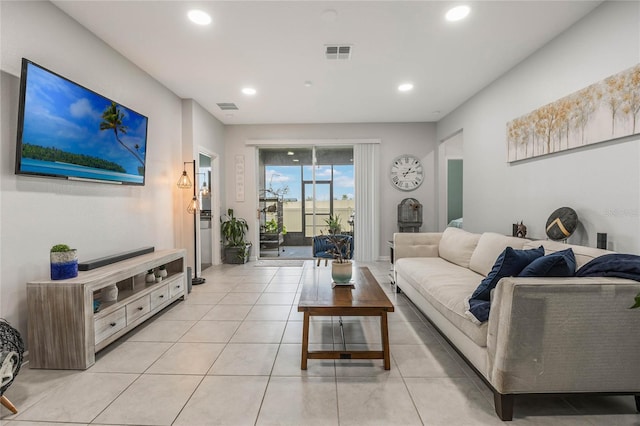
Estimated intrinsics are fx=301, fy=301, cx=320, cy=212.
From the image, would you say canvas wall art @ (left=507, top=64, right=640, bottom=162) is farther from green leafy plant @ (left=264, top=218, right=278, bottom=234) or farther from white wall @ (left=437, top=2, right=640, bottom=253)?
green leafy plant @ (left=264, top=218, right=278, bottom=234)

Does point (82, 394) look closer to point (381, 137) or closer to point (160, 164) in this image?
point (160, 164)

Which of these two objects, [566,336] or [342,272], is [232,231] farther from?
[566,336]

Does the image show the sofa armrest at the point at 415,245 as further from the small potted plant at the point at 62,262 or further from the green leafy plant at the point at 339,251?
the small potted plant at the point at 62,262

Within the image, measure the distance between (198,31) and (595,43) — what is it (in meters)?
3.50

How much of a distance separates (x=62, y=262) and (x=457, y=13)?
381cm

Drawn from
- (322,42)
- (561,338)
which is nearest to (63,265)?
(322,42)

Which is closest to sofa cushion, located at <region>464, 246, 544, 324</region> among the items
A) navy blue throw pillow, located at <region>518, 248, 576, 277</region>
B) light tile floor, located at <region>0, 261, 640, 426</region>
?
navy blue throw pillow, located at <region>518, 248, 576, 277</region>

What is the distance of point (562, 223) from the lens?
2.72 m

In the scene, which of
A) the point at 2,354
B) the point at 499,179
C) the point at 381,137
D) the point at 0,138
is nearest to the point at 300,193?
the point at 381,137

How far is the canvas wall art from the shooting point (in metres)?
2.23

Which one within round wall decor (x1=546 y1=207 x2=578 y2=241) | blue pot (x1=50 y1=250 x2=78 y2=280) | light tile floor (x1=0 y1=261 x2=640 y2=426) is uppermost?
round wall decor (x1=546 y1=207 x2=578 y2=241)

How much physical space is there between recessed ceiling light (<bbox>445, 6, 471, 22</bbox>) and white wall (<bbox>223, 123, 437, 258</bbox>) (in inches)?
142

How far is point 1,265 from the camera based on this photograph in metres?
2.09

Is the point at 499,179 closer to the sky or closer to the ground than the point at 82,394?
closer to the sky
